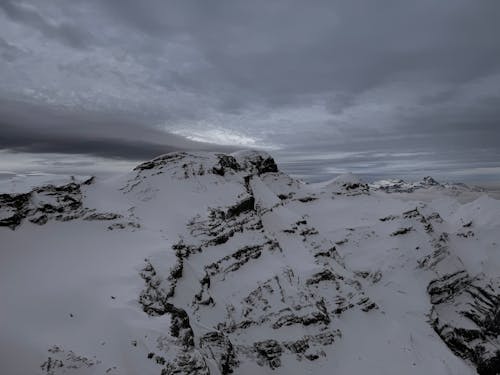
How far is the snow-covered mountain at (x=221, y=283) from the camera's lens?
949 inches

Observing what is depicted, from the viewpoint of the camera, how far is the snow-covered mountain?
24.1 m

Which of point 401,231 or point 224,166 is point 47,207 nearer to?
point 224,166

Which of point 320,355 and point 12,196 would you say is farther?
point 320,355

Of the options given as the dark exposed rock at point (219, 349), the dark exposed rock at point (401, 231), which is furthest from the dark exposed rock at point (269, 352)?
the dark exposed rock at point (401, 231)

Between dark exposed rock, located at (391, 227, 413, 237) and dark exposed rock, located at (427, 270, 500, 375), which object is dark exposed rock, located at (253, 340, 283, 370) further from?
dark exposed rock, located at (391, 227, 413, 237)

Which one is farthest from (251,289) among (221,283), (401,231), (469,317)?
(469,317)

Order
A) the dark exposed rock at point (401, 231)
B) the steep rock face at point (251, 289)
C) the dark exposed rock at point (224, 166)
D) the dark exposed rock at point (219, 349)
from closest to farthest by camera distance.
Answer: the dark exposed rock at point (219, 349) → the steep rock face at point (251, 289) → the dark exposed rock at point (224, 166) → the dark exposed rock at point (401, 231)

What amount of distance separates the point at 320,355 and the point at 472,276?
2479 inches

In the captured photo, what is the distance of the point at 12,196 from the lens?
3828 centimetres

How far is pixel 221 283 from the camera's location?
45938mm

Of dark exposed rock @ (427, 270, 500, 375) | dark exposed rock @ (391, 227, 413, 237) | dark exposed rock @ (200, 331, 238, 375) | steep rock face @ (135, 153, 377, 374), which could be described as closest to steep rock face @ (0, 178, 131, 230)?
steep rock face @ (135, 153, 377, 374)

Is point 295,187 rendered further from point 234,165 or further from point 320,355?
point 320,355

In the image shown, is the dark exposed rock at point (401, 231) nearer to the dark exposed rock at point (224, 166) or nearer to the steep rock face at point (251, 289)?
the steep rock face at point (251, 289)

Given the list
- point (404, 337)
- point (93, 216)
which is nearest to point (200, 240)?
point (93, 216)
